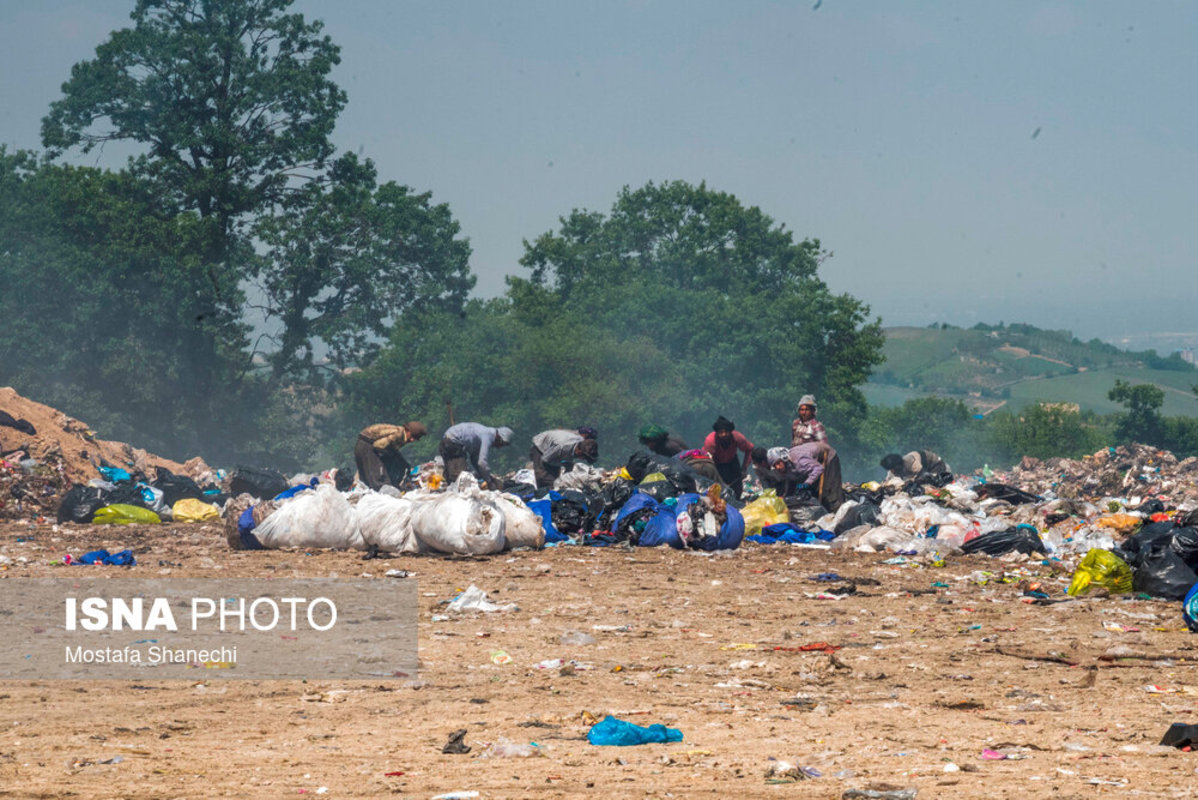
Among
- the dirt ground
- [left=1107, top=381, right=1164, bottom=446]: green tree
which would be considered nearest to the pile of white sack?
the dirt ground

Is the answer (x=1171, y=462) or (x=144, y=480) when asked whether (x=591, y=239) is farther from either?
(x=144, y=480)

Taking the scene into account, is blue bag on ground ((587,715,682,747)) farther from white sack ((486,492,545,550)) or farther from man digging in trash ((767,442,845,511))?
man digging in trash ((767,442,845,511))

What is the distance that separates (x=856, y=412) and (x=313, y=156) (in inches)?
704

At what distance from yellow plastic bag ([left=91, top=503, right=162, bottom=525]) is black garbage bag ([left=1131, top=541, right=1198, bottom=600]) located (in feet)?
31.7

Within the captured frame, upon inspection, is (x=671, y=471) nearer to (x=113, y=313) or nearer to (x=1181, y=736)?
(x=1181, y=736)

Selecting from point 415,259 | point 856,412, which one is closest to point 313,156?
point 415,259

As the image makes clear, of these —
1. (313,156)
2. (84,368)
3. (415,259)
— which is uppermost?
(313,156)

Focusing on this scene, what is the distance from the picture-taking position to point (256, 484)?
14500 millimetres

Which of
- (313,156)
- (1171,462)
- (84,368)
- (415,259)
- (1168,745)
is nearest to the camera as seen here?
(1168,745)

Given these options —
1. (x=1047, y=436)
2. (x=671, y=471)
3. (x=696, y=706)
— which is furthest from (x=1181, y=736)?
(x=1047, y=436)

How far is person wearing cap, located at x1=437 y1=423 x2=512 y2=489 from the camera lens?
1319 centimetres

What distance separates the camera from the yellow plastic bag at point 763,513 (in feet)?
36.9

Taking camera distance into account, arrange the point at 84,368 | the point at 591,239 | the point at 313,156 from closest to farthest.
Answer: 1. the point at 84,368
2. the point at 313,156
3. the point at 591,239

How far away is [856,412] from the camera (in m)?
36.5
